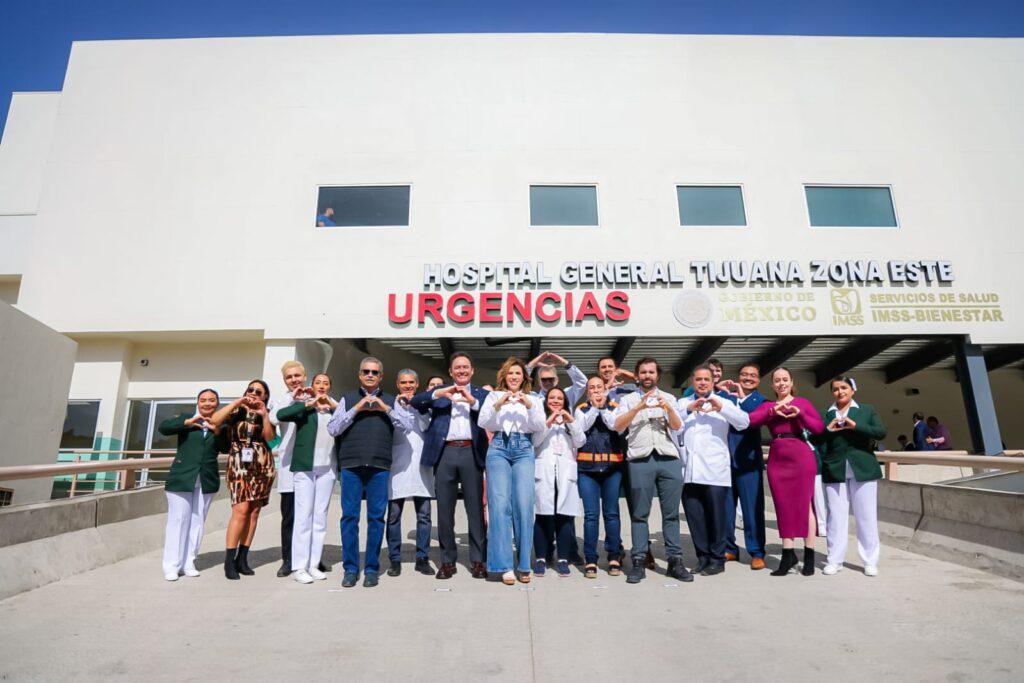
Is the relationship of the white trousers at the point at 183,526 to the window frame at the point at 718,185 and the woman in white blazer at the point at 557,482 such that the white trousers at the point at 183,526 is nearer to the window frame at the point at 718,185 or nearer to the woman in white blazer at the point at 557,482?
the woman in white blazer at the point at 557,482

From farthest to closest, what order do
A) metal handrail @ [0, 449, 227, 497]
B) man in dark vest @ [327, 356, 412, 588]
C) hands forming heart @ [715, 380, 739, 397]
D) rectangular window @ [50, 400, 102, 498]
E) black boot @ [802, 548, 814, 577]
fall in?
rectangular window @ [50, 400, 102, 498], hands forming heart @ [715, 380, 739, 397], black boot @ [802, 548, 814, 577], man in dark vest @ [327, 356, 412, 588], metal handrail @ [0, 449, 227, 497]

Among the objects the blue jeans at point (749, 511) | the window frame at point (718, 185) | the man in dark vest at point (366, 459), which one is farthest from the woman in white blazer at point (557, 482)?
the window frame at point (718, 185)

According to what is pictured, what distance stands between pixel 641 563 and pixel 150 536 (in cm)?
Result: 486

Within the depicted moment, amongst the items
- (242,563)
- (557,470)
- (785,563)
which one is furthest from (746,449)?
(242,563)

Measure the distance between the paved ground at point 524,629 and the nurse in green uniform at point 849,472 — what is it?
312 millimetres

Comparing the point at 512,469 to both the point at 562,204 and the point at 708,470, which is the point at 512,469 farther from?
the point at 562,204

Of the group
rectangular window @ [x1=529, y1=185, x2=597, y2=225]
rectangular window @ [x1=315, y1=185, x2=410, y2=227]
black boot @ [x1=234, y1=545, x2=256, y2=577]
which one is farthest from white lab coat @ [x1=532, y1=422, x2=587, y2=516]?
rectangular window @ [x1=315, y1=185, x2=410, y2=227]

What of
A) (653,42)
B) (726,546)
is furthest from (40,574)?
(653,42)

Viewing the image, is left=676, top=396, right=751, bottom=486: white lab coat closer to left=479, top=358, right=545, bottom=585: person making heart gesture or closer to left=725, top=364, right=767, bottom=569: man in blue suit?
left=725, top=364, right=767, bottom=569: man in blue suit

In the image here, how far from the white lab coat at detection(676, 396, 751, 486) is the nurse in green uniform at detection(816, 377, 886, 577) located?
0.79 meters

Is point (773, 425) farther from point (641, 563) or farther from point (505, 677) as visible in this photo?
point (505, 677)

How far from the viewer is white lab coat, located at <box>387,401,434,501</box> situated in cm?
479

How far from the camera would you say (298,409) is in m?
4.66

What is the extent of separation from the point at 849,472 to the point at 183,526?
5725 mm
